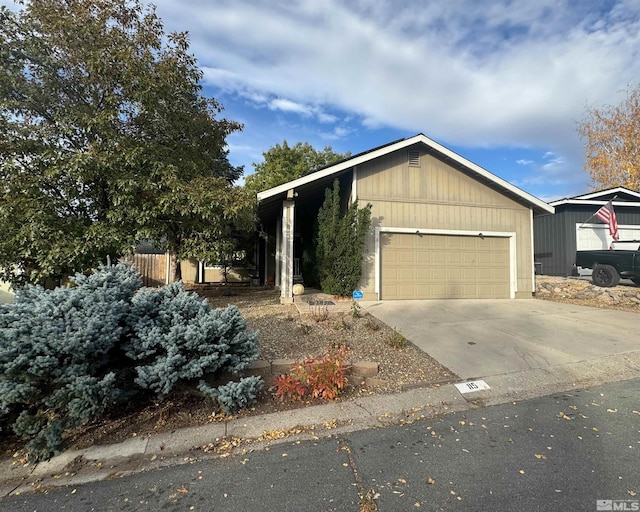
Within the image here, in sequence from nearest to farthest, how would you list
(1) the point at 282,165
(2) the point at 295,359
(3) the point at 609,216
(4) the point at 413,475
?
1. (4) the point at 413,475
2. (2) the point at 295,359
3. (3) the point at 609,216
4. (1) the point at 282,165

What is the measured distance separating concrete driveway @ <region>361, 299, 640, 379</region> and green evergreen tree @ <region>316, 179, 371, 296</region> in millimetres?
908

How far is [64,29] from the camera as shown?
21.1 ft

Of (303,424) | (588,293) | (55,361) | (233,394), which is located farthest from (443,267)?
(55,361)

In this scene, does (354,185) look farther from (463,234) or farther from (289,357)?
(289,357)

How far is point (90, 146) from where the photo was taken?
647 cm

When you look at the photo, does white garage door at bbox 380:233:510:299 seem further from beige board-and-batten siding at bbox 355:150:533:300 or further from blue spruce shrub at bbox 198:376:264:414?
blue spruce shrub at bbox 198:376:264:414

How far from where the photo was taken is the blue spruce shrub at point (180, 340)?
3.28 m

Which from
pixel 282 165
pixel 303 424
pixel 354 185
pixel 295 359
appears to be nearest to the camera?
pixel 303 424

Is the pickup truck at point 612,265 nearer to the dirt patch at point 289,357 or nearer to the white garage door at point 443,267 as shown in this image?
the dirt patch at point 289,357

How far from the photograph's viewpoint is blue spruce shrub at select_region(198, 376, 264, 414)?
134 inches

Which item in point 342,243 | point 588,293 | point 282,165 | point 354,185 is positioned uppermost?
point 282,165

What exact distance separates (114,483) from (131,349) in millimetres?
1166

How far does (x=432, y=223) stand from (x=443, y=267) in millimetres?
1313

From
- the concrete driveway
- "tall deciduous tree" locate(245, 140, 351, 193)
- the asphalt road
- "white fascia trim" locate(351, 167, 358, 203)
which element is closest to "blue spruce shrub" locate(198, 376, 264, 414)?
the asphalt road
